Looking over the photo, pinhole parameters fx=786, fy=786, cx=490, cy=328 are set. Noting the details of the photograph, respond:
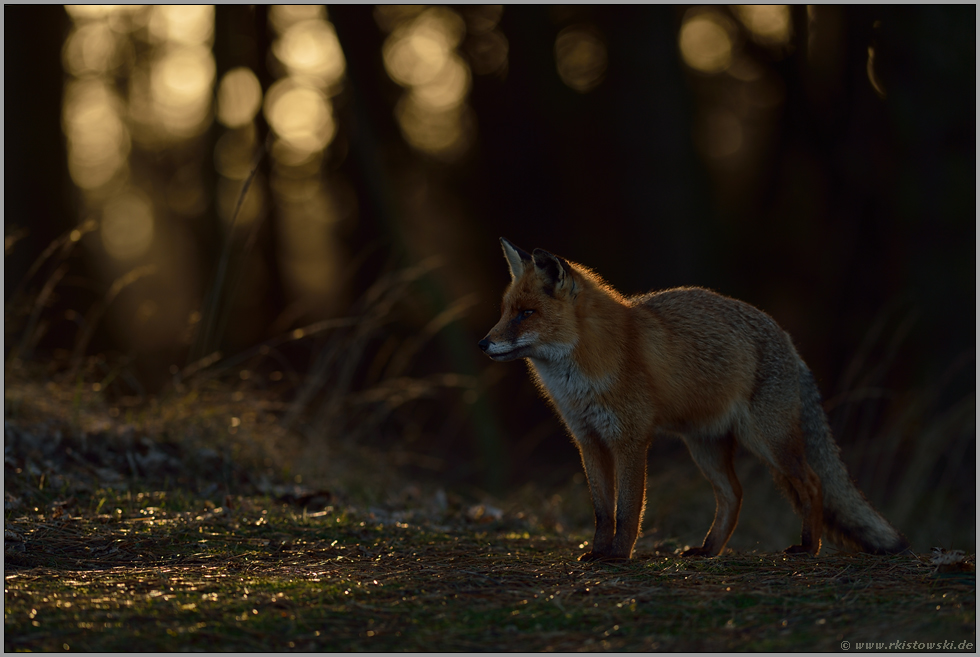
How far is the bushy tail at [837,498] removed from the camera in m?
4.54

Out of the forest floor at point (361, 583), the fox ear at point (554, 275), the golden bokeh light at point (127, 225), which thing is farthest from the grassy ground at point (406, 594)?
the golden bokeh light at point (127, 225)

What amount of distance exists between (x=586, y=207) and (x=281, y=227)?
6489 millimetres

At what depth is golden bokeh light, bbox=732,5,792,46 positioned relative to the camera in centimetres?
1230

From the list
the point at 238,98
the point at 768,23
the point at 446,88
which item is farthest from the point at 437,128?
the point at 768,23

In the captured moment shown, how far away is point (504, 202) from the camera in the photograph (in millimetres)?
15039

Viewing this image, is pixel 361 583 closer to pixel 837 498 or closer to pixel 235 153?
pixel 837 498

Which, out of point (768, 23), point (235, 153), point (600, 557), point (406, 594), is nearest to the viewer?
point (406, 594)

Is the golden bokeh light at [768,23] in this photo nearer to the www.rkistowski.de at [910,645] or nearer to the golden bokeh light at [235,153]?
the golden bokeh light at [235,153]

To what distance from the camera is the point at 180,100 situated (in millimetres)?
19047

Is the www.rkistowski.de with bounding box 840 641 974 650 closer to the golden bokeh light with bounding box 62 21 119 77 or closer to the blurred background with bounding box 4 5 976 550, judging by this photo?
the blurred background with bounding box 4 5 976 550

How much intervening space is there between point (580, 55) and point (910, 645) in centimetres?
1409

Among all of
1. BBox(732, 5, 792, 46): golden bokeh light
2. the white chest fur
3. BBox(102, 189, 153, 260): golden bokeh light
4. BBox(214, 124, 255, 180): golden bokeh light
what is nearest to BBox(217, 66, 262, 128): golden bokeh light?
BBox(214, 124, 255, 180): golden bokeh light

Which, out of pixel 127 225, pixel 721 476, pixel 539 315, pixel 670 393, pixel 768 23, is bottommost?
pixel 721 476

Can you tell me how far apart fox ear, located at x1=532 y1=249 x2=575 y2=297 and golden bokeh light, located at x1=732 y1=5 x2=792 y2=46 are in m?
9.37
